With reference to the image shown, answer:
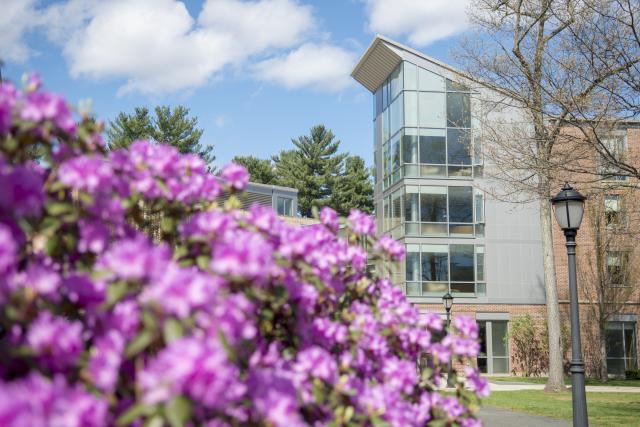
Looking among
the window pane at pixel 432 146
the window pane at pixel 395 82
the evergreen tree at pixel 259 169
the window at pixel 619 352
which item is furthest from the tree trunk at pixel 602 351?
the evergreen tree at pixel 259 169

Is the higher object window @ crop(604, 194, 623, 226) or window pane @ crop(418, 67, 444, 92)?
window pane @ crop(418, 67, 444, 92)

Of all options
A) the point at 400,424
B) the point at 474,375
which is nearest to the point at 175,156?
the point at 400,424

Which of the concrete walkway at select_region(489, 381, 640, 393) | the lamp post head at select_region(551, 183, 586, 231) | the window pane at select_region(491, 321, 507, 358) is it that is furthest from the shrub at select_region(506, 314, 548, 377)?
the lamp post head at select_region(551, 183, 586, 231)

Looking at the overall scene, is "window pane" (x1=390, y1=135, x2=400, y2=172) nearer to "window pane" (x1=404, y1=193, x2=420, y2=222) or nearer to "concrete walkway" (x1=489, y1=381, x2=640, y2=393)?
"window pane" (x1=404, y1=193, x2=420, y2=222)

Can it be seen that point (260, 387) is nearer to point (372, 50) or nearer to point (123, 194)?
point (123, 194)

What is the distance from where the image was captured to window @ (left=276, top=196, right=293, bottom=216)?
1527 inches

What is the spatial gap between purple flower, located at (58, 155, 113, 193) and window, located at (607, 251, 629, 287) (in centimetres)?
2811

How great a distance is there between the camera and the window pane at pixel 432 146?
30.0 meters

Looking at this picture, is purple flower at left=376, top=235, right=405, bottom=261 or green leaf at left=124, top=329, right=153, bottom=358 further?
purple flower at left=376, top=235, right=405, bottom=261

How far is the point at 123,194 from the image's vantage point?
2.28m

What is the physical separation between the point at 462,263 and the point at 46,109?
28.8m

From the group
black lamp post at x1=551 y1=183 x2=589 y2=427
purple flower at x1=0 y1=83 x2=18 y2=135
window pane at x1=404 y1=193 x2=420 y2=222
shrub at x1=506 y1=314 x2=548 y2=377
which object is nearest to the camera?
purple flower at x1=0 y1=83 x2=18 y2=135

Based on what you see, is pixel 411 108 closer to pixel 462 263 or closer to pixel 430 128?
pixel 430 128

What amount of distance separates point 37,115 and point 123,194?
369 mm
